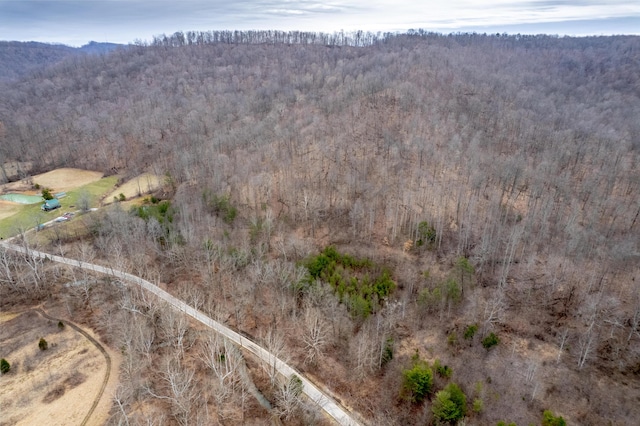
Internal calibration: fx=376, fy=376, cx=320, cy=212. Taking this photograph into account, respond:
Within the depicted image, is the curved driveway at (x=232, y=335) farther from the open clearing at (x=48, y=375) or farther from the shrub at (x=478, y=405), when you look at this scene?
the shrub at (x=478, y=405)

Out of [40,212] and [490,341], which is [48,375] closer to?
[40,212]

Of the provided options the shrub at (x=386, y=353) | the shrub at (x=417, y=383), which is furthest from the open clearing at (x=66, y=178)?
the shrub at (x=417, y=383)

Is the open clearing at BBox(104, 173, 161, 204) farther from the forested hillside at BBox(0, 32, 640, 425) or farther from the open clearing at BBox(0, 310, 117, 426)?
the open clearing at BBox(0, 310, 117, 426)

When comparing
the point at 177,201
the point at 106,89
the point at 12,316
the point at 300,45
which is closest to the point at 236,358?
the point at 12,316

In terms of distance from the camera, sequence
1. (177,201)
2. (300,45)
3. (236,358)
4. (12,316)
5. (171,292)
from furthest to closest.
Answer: (300,45) → (177,201) → (171,292) → (12,316) → (236,358)

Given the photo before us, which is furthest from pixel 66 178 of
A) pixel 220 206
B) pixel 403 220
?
pixel 403 220

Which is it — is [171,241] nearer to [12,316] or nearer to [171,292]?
[171,292]
